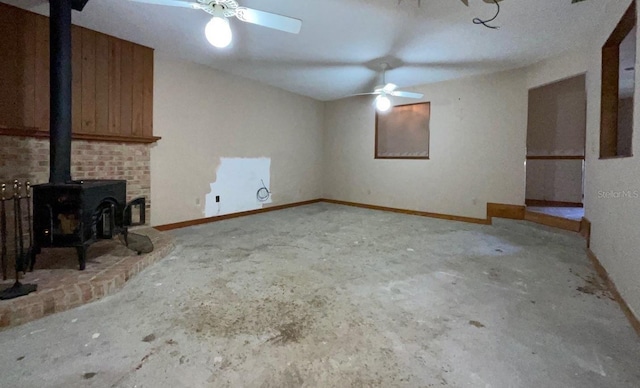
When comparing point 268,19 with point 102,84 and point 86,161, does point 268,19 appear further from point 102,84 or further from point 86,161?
point 86,161

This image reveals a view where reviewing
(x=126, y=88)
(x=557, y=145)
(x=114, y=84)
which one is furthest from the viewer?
(x=557, y=145)

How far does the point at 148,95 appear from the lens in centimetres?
403

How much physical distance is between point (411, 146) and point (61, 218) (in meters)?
5.41

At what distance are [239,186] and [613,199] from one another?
4.88m

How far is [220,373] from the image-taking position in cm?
145

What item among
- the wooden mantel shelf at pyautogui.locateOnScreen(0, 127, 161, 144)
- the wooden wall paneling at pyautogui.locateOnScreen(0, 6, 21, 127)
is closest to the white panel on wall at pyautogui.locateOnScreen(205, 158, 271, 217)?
the wooden mantel shelf at pyautogui.locateOnScreen(0, 127, 161, 144)

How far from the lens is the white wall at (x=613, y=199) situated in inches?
77.8

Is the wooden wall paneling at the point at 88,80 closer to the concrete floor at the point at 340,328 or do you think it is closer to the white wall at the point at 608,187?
the concrete floor at the point at 340,328

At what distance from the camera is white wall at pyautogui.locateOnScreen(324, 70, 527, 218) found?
468 centimetres

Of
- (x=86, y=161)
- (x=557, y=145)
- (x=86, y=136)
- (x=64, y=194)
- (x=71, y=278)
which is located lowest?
(x=71, y=278)

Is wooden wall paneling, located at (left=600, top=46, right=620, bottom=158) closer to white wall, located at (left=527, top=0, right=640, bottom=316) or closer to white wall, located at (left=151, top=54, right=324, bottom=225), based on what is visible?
white wall, located at (left=527, top=0, right=640, bottom=316)

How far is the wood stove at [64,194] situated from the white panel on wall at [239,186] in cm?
219

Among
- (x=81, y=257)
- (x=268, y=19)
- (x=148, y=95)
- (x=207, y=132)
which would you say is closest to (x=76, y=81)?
(x=148, y=95)

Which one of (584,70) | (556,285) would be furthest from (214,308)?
(584,70)
